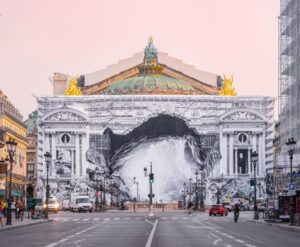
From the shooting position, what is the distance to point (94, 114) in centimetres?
19400

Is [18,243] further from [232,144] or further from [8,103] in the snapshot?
Result: [232,144]

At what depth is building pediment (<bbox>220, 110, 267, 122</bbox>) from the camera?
630 feet

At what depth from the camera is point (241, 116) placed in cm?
19312

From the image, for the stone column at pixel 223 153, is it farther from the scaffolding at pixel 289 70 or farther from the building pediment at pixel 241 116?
the scaffolding at pixel 289 70

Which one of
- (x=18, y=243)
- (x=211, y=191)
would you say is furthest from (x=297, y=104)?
(x=211, y=191)

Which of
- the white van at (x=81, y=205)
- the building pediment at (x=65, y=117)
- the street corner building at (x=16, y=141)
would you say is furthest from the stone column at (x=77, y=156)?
the white van at (x=81, y=205)

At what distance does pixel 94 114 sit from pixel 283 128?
296 ft

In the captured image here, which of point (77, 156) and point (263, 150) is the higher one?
point (263, 150)

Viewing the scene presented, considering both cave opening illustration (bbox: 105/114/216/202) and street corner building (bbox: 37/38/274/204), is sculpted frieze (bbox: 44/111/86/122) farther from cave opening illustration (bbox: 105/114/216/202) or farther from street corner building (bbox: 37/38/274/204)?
cave opening illustration (bbox: 105/114/216/202)

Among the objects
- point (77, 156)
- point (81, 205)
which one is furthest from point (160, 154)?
point (81, 205)

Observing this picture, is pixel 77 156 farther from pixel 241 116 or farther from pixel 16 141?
pixel 16 141

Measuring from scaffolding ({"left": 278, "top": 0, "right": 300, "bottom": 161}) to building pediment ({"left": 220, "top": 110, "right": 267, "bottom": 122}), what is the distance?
8144 cm

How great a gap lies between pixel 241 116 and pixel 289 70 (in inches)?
3549

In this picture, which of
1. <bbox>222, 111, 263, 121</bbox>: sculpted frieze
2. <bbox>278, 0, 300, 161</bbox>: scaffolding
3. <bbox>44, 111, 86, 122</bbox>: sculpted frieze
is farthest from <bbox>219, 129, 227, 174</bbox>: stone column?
<bbox>278, 0, 300, 161</bbox>: scaffolding
